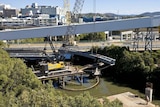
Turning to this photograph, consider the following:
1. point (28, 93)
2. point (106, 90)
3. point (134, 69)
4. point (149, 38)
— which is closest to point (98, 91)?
point (106, 90)

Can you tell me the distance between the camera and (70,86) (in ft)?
92.6

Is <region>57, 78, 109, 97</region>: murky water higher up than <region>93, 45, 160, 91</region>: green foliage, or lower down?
lower down

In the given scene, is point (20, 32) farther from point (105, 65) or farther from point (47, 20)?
point (47, 20)

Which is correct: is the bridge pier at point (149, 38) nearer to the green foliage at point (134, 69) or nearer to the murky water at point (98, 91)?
the green foliage at point (134, 69)

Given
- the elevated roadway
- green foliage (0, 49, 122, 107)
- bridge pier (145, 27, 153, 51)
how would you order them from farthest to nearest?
bridge pier (145, 27, 153, 51)
the elevated roadway
green foliage (0, 49, 122, 107)

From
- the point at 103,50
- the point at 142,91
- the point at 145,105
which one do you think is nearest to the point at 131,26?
the point at 103,50

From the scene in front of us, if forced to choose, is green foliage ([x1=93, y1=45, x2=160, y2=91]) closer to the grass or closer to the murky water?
the grass

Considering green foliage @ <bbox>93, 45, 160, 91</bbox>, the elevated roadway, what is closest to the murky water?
green foliage @ <bbox>93, 45, 160, 91</bbox>

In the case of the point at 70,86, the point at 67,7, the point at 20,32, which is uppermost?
the point at 67,7

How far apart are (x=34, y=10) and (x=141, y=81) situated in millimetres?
121999

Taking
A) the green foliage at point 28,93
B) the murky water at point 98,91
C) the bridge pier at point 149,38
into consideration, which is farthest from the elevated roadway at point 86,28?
the green foliage at point 28,93

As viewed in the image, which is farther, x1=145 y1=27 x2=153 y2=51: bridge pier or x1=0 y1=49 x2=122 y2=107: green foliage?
x1=145 y1=27 x2=153 y2=51: bridge pier

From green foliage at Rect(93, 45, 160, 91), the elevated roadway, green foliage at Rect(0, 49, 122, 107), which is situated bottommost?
green foliage at Rect(93, 45, 160, 91)

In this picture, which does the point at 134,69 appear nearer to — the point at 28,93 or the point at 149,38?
the point at 149,38
